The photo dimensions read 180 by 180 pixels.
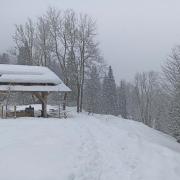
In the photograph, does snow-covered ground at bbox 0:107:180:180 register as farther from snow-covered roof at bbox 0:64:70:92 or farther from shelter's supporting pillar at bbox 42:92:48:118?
shelter's supporting pillar at bbox 42:92:48:118

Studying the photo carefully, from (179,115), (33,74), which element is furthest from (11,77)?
(179,115)

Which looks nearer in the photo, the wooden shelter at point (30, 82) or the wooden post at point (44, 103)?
the wooden shelter at point (30, 82)

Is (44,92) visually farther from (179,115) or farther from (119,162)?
(119,162)

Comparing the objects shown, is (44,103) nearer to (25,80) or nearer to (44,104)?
(44,104)

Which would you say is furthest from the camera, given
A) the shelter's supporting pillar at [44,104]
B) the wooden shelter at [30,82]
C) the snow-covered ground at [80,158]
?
the shelter's supporting pillar at [44,104]

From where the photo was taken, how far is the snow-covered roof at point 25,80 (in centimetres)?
2966

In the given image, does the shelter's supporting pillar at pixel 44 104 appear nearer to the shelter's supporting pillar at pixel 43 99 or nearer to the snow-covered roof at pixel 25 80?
the shelter's supporting pillar at pixel 43 99

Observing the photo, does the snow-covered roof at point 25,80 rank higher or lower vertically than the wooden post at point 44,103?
higher

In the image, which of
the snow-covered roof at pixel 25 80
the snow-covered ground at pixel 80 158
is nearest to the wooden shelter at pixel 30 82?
the snow-covered roof at pixel 25 80

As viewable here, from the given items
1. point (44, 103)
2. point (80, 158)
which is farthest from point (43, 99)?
point (80, 158)

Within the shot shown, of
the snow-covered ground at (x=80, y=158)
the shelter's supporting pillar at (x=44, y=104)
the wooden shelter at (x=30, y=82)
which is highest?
the wooden shelter at (x=30, y=82)

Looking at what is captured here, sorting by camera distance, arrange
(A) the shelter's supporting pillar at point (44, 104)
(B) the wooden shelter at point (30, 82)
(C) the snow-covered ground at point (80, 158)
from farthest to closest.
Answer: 1. (A) the shelter's supporting pillar at point (44, 104)
2. (B) the wooden shelter at point (30, 82)
3. (C) the snow-covered ground at point (80, 158)

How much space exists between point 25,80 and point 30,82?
459 mm

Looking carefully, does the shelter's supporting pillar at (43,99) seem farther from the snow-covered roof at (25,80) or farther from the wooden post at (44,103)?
the snow-covered roof at (25,80)
